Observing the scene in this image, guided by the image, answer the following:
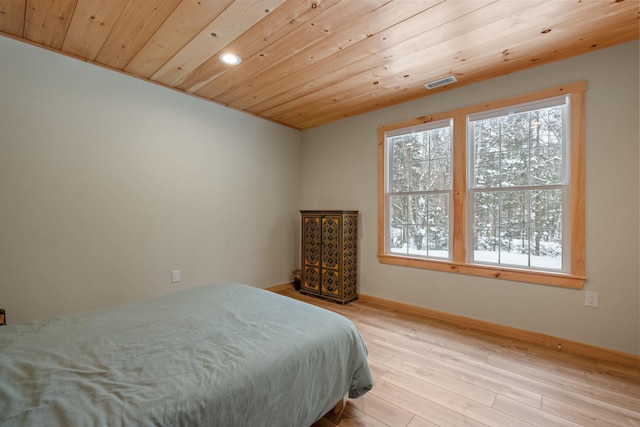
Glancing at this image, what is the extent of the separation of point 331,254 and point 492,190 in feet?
6.26

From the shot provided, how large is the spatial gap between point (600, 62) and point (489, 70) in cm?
76

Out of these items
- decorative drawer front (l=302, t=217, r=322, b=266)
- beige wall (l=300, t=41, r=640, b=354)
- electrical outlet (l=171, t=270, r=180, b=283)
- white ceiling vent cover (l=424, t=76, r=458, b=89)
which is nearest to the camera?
beige wall (l=300, t=41, r=640, b=354)

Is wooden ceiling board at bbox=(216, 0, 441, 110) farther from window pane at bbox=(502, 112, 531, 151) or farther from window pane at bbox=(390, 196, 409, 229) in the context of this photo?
window pane at bbox=(390, 196, 409, 229)

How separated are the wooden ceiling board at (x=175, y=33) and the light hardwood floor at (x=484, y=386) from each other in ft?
8.49

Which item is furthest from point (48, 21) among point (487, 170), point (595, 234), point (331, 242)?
point (595, 234)

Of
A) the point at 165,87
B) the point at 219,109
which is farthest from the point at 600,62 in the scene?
the point at 165,87

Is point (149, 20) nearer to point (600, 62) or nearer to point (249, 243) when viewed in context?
point (249, 243)

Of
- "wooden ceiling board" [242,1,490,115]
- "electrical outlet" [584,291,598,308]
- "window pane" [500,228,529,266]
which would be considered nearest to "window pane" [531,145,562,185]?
"window pane" [500,228,529,266]

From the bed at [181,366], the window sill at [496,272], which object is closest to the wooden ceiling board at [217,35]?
the bed at [181,366]

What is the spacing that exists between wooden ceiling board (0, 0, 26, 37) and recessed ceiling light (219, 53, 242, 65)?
47.4 inches

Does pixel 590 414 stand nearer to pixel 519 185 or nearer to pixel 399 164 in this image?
pixel 519 185

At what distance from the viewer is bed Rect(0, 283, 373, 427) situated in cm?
87

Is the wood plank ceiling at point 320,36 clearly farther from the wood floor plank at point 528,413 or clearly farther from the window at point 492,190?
the wood floor plank at point 528,413

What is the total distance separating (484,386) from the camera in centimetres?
179
